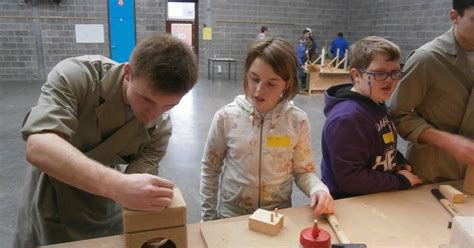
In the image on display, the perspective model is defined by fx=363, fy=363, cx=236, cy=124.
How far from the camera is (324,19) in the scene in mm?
10562

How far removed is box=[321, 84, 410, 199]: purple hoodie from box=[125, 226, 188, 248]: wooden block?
718 millimetres

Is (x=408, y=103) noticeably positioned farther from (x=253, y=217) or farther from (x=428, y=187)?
(x=253, y=217)

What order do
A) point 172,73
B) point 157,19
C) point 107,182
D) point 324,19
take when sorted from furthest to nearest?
point 324,19 → point 157,19 → point 172,73 → point 107,182

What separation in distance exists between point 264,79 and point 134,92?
1.60 feet

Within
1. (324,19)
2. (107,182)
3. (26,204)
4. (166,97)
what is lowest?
(26,204)

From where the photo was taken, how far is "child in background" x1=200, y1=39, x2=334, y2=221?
1365 mm

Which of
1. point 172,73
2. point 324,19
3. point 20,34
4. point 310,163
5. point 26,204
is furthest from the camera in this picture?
point 324,19

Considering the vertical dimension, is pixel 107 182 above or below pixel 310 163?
above

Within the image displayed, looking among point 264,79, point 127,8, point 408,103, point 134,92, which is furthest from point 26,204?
point 127,8

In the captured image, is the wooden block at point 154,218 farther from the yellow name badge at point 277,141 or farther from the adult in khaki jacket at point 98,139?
the yellow name badge at point 277,141

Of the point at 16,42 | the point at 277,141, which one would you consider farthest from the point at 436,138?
the point at 16,42

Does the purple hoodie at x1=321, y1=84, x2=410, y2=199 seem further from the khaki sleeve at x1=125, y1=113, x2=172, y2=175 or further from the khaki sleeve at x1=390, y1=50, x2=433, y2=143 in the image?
the khaki sleeve at x1=125, y1=113, x2=172, y2=175

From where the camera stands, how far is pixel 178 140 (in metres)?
4.55

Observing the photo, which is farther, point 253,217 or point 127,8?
point 127,8
